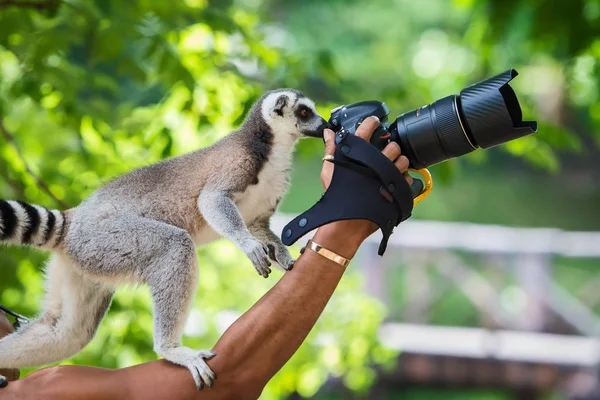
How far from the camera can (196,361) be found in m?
1.15

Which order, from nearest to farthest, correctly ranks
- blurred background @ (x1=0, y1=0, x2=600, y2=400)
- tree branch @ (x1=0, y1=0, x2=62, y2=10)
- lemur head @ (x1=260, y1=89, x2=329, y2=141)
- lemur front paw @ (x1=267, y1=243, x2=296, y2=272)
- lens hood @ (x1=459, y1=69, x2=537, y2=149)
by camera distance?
lens hood @ (x1=459, y1=69, x2=537, y2=149) → lemur front paw @ (x1=267, y1=243, x2=296, y2=272) → lemur head @ (x1=260, y1=89, x2=329, y2=141) → tree branch @ (x1=0, y1=0, x2=62, y2=10) → blurred background @ (x1=0, y1=0, x2=600, y2=400)

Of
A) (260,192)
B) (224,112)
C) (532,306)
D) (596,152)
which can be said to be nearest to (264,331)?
(260,192)

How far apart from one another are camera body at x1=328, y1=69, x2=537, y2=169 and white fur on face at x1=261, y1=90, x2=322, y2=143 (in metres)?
0.18

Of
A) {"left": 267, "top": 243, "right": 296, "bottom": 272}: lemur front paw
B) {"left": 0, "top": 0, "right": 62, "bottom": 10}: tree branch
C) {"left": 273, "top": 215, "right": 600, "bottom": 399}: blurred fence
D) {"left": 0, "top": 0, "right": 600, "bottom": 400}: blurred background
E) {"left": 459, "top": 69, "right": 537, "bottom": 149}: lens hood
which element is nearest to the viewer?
→ {"left": 459, "top": 69, "right": 537, "bottom": 149}: lens hood

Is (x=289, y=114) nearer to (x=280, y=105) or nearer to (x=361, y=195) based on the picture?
(x=280, y=105)

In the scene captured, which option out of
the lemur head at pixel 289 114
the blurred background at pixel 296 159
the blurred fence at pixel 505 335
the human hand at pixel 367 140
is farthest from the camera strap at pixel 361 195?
the blurred fence at pixel 505 335

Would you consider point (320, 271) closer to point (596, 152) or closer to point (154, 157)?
point (154, 157)

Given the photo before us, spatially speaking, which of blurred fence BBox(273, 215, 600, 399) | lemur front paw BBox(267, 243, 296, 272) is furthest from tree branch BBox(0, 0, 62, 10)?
blurred fence BBox(273, 215, 600, 399)

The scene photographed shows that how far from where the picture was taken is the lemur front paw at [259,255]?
118cm

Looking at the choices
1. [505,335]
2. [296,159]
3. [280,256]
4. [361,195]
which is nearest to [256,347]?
[280,256]

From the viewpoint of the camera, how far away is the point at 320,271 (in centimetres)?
116

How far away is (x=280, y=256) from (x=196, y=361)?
23cm

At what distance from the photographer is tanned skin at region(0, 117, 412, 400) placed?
44.8 inches

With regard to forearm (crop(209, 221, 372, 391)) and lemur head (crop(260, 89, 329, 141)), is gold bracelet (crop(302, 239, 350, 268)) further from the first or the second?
lemur head (crop(260, 89, 329, 141))
